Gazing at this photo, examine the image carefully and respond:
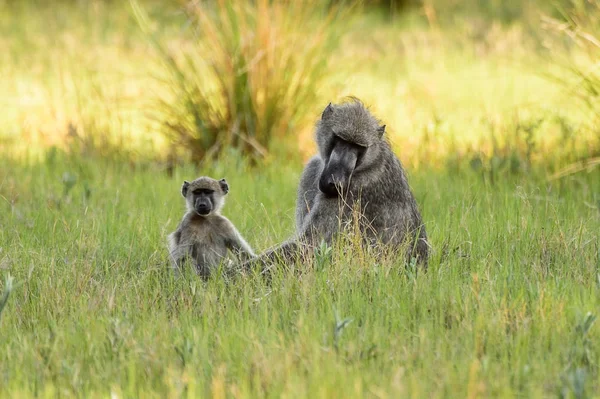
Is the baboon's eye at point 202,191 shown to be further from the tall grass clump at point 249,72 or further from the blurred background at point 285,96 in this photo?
the tall grass clump at point 249,72

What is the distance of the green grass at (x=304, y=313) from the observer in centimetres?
415

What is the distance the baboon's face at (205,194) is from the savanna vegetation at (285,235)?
1.32ft

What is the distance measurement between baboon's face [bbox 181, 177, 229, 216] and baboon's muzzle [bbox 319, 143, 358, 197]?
3.36 feet

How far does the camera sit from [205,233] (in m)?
6.69

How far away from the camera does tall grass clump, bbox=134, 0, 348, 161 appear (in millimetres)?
9812

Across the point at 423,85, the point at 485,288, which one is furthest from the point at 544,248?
the point at 423,85

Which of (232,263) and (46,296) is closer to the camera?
(46,296)

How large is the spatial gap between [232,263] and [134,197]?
2214 mm

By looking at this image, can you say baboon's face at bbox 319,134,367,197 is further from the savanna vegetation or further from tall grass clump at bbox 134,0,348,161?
tall grass clump at bbox 134,0,348,161

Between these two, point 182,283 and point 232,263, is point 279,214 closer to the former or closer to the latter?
point 232,263

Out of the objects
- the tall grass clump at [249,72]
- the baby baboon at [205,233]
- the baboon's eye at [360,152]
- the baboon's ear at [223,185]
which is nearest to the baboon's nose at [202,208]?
the baby baboon at [205,233]

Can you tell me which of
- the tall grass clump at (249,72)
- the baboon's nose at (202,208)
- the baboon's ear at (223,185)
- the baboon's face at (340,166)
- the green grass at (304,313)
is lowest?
the green grass at (304,313)

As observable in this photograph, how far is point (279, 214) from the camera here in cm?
795

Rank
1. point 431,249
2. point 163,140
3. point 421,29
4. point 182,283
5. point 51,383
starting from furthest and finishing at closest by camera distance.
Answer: point 421,29
point 163,140
point 431,249
point 182,283
point 51,383
